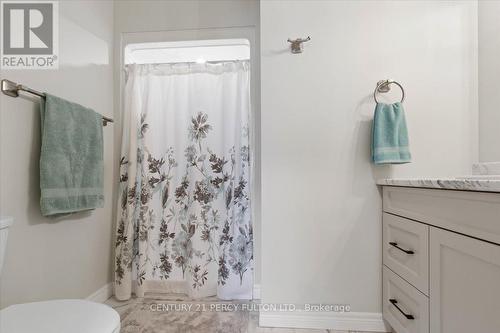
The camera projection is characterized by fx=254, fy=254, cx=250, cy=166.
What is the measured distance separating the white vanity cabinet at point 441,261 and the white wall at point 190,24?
0.90 m

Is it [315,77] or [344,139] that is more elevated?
[315,77]

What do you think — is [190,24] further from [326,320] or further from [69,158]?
[326,320]

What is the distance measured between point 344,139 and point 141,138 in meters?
1.43

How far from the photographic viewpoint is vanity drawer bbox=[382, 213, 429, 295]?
103 cm

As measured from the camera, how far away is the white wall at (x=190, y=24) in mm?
1882

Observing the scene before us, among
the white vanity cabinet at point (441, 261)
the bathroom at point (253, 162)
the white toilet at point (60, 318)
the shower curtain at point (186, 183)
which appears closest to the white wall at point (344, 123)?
the bathroom at point (253, 162)

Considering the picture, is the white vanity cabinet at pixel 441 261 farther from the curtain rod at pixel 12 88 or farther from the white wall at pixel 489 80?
the curtain rod at pixel 12 88

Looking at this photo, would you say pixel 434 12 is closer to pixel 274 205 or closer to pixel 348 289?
pixel 274 205

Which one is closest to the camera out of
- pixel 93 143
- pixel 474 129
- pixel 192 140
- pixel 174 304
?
pixel 474 129

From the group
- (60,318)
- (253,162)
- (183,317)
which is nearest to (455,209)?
(253,162)

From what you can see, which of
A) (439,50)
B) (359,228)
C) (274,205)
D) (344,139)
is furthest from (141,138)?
(439,50)

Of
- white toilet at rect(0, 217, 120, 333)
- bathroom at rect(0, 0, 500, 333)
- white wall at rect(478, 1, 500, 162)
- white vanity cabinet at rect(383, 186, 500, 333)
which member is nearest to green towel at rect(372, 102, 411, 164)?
bathroom at rect(0, 0, 500, 333)

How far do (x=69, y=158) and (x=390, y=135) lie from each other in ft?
5.68

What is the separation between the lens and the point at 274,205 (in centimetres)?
147
